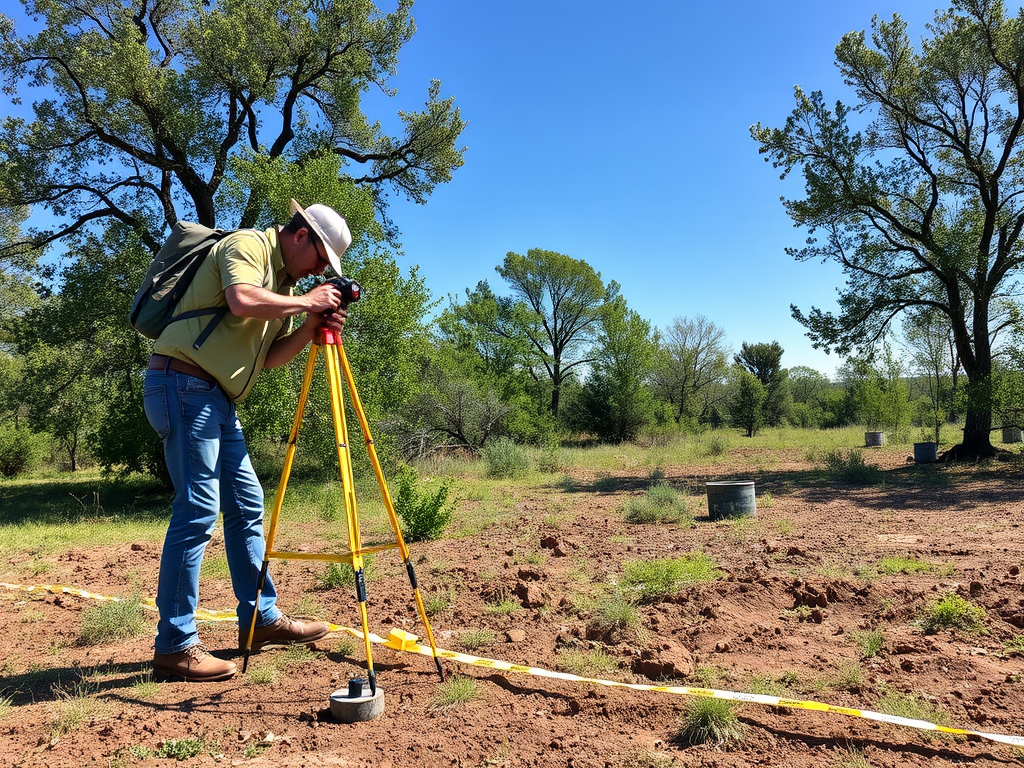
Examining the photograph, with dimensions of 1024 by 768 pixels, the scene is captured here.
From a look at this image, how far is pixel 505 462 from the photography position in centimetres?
1603

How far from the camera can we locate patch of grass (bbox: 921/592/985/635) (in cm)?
357

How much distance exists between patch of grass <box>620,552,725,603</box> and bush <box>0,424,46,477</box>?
2496cm

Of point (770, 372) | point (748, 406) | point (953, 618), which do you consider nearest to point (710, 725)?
point (953, 618)

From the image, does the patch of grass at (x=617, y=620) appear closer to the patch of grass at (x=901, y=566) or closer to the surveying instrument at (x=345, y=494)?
the surveying instrument at (x=345, y=494)

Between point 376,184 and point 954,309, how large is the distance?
1556 centimetres

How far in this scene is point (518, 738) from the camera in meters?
2.47

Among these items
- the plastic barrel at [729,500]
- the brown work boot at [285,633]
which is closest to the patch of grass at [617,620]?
the brown work boot at [285,633]

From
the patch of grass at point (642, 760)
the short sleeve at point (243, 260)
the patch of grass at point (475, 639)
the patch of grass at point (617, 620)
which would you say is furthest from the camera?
Answer: the patch of grass at point (617, 620)

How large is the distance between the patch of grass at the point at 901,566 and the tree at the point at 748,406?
112 ft

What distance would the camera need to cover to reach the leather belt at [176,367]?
296 centimetres

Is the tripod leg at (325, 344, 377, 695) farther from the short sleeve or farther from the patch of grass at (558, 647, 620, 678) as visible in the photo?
the patch of grass at (558, 647, 620, 678)

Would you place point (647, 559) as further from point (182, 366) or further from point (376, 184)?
point (376, 184)

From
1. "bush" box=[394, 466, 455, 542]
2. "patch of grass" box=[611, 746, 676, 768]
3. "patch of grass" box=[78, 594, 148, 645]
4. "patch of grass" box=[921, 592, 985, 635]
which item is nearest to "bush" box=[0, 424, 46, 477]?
"bush" box=[394, 466, 455, 542]

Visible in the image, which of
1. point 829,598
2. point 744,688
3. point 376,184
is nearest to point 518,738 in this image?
point 744,688
